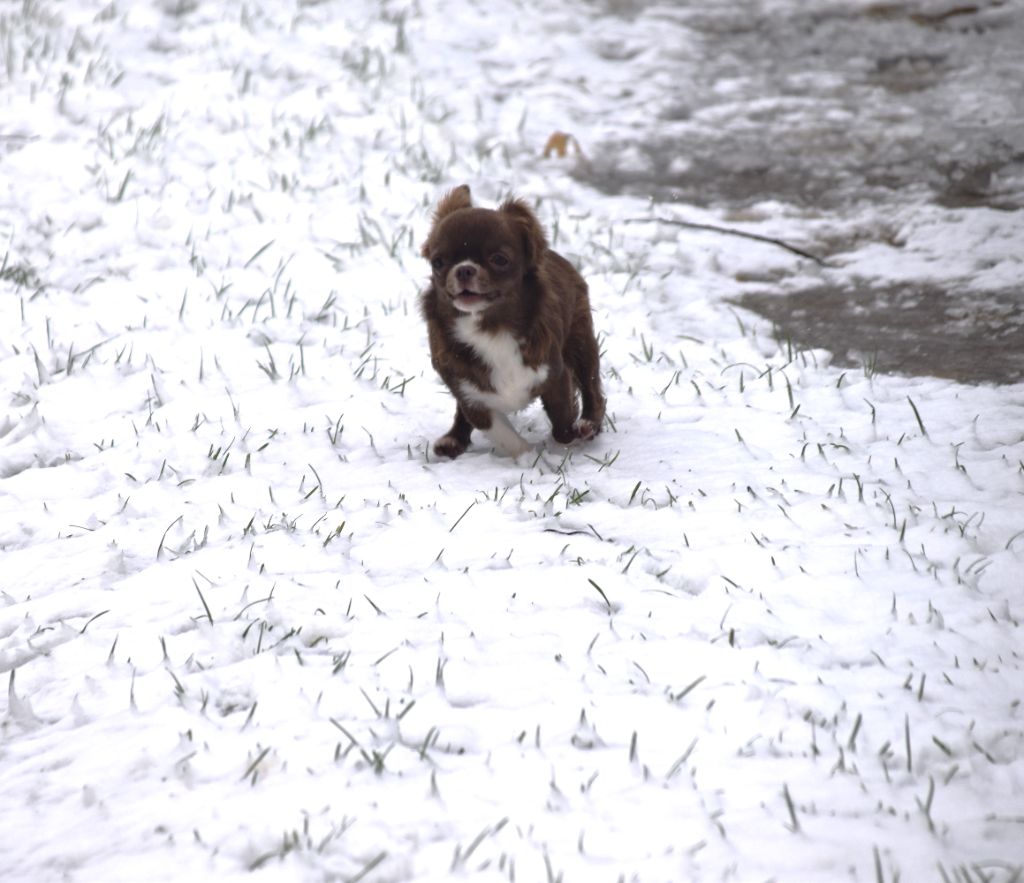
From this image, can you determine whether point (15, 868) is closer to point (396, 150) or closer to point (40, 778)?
point (40, 778)

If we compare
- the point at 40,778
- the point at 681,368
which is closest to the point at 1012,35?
the point at 681,368

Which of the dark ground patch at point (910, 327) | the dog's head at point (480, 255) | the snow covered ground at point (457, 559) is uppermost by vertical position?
the dog's head at point (480, 255)

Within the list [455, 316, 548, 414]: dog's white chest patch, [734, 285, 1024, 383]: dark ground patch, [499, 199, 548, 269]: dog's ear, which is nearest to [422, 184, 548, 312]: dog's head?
[499, 199, 548, 269]: dog's ear

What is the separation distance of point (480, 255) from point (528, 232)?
0.26m

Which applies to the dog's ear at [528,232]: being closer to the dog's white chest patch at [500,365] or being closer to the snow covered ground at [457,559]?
the dog's white chest patch at [500,365]

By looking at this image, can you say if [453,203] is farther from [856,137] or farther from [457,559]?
[856,137]

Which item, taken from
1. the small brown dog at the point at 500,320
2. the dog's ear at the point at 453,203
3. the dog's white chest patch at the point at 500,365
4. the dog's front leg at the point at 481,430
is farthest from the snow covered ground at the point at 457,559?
the dog's ear at the point at 453,203

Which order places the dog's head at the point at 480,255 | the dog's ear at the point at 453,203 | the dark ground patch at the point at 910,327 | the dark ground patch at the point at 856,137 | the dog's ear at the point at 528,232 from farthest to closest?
the dark ground patch at the point at 856,137
the dark ground patch at the point at 910,327
the dog's ear at the point at 453,203
the dog's ear at the point at 528,232
the dog's head at the point at 480,255

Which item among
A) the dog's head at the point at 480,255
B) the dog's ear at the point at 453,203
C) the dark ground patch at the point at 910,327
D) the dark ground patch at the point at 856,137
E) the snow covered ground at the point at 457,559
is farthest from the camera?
the dark ground patch at the point at 856,137

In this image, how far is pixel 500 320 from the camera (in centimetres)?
445

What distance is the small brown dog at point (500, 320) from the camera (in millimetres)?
4305

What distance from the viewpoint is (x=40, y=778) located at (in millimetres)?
2898

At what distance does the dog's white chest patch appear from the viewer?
4477 millimetres

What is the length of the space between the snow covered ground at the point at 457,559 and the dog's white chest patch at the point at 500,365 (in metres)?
0.33
